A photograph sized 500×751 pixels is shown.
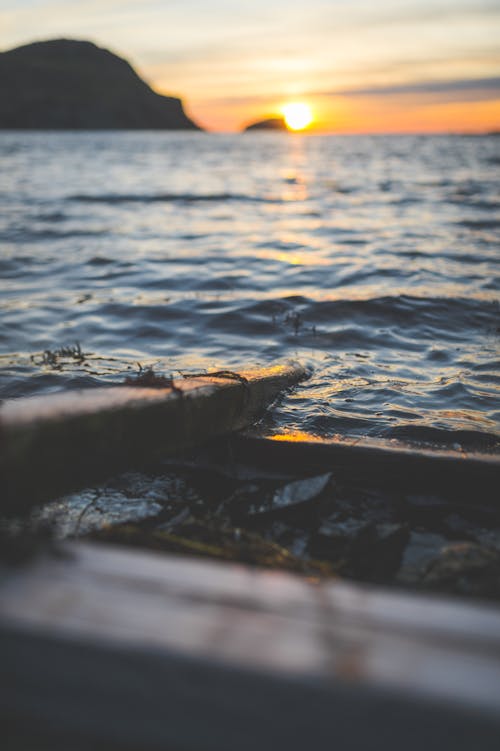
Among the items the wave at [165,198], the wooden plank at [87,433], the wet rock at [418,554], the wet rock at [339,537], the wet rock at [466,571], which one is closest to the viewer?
the wooden plank at [87,433]

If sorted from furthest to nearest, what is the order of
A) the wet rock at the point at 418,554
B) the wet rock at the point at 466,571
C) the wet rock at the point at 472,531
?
the wet rock at the point at 472,531
the wet rock at the point at 418,554
the wet rock at the point at 466,571

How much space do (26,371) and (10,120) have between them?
225 meters

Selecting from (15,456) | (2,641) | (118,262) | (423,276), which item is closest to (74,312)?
(118,262)

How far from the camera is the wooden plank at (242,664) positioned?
117 cm

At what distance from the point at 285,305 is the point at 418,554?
7032 millimetres

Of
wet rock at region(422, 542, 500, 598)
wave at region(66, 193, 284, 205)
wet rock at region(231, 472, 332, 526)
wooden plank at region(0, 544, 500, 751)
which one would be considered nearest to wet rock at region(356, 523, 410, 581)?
wet rock at region(422, 542, 500, 598)

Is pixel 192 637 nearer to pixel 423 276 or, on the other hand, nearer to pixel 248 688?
pixel 248 688

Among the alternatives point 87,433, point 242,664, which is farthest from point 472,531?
point 242,664

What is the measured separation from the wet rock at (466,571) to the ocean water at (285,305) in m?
1.66

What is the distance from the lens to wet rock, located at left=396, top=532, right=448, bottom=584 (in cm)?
276

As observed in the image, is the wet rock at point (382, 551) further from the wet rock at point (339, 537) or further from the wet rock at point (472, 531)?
the wet rock at point (472, 531)

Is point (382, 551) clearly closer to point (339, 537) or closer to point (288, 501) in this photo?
point (339, 537)

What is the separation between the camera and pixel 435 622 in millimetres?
1409

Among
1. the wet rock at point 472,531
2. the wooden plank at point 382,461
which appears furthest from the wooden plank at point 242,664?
the wooden plank at point 382,461
